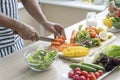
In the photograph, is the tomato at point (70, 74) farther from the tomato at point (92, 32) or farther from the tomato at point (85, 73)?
the tomato at point (92, 32)

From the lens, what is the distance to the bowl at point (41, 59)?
1.33m

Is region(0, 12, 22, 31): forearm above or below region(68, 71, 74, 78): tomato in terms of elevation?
above

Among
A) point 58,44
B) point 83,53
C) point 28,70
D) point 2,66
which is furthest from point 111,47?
point 2,66

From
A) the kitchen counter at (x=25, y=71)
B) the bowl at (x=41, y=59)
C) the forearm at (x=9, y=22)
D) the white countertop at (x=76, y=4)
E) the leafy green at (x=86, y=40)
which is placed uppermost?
the white countertop at (x=76, y=4)

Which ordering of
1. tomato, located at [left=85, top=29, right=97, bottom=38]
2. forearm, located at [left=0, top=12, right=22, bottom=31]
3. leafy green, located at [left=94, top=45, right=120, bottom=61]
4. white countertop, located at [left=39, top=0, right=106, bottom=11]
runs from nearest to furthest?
leafy green, located at [left=94, top=45, right=120, bottom=61] < forearm, located at [left=0, top=12, right=22, bottom=31] < tomato, located at [left=85, top=29, right=97, bottom=38] < white countertop, located at [left=39, top=0, right=106, bottom=11]

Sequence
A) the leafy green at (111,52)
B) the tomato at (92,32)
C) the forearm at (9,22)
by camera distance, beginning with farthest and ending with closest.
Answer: the tomato at (92,32) < the forearm at (9,22) < the leafy green at (111,52)

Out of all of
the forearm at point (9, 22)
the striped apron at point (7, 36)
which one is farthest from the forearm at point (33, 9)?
the forearm at point (9, 22)

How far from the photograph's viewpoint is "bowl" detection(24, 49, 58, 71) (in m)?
1.33

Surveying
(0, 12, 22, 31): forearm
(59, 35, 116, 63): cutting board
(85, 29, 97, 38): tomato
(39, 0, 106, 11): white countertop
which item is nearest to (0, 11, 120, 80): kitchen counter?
(59, 35, 116, 63): cutting board

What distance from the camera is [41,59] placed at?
1.34 metres

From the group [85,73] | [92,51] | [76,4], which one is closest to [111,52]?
[92,51]

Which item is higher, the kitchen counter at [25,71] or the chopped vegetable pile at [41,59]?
the chopped vegetable pile at [41,59]

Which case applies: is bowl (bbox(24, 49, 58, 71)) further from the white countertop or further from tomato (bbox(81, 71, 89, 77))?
the white countertop

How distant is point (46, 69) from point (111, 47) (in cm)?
36
